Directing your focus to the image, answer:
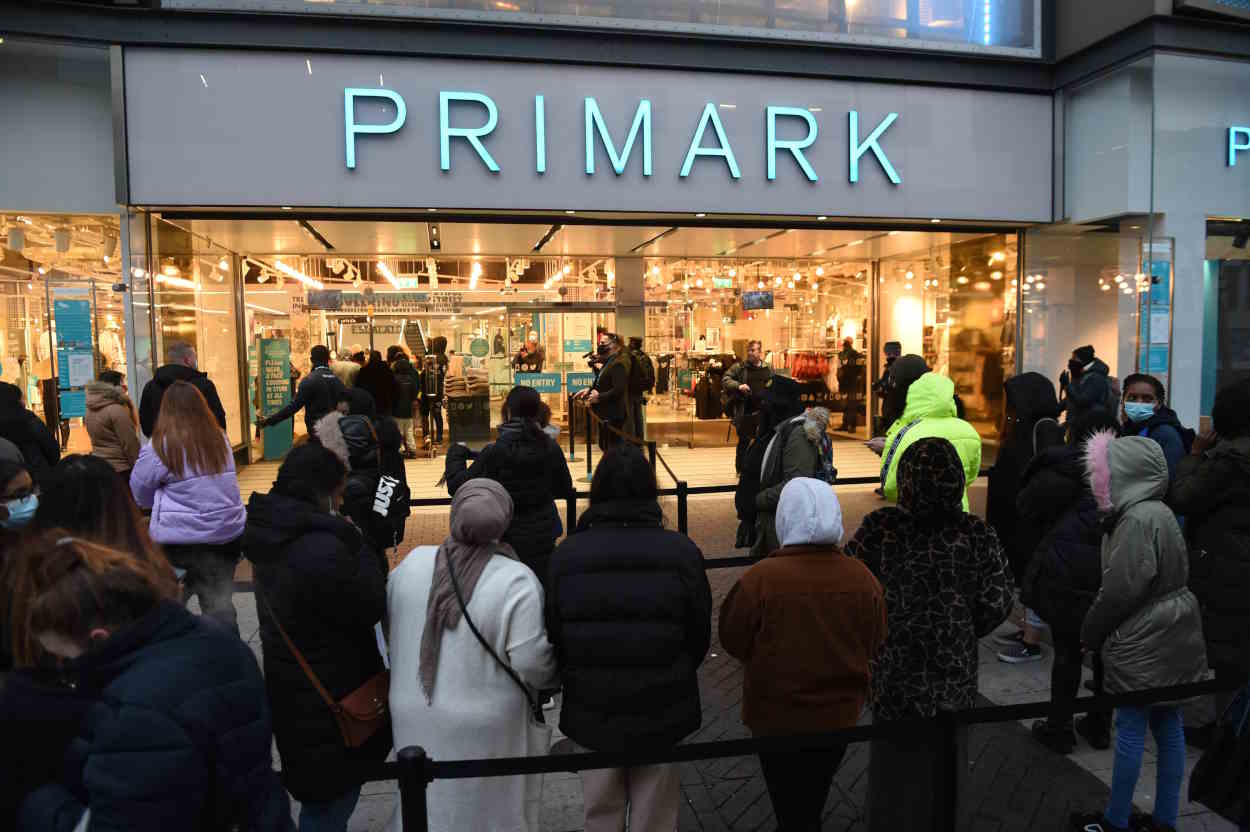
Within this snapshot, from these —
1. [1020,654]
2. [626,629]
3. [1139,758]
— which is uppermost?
[626,629]

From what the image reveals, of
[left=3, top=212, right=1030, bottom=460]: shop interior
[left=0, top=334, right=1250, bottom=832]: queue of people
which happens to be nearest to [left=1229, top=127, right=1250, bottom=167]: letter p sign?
[left=3, top=212, right=1030, bottom=460]: shop interior

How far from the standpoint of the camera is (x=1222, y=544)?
4160mm

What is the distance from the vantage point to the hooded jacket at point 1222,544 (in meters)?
4.08

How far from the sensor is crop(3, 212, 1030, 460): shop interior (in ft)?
32.8

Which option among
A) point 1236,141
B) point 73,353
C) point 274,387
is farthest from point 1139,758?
point 274,387

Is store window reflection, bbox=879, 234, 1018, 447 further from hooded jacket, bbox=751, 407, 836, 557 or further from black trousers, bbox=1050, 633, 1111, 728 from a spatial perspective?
black trousers, bbox=1050, 633, 1111, 728

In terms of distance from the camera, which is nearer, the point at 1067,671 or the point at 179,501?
the point at 1067,671

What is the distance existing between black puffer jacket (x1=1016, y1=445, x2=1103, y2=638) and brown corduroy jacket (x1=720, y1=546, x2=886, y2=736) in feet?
5.69

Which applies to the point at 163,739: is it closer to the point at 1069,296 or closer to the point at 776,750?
the point at 776,750

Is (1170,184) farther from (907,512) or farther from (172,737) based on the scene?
(172,737)

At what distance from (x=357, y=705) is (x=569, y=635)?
806 millimetres

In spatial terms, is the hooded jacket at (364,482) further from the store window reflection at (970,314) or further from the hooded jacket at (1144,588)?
the store window reflection at (970,314)

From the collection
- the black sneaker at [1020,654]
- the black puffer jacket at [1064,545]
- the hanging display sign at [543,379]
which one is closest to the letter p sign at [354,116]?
the hanging display sign at [543,379]

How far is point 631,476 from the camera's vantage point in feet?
9.77
